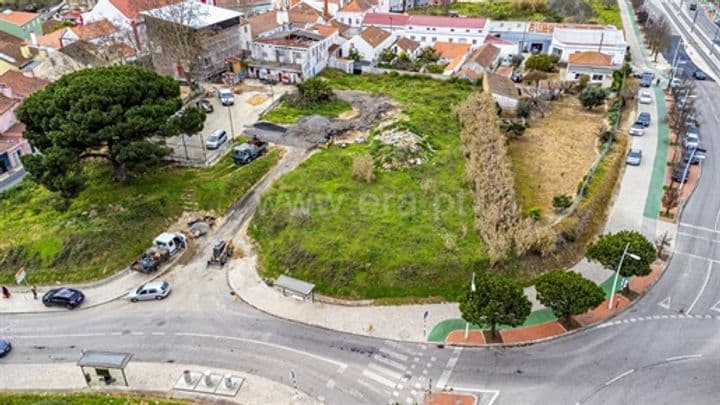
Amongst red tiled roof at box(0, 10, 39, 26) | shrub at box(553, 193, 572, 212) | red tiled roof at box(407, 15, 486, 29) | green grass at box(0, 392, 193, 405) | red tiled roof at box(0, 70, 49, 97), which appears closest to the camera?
green grass at box(0, 392, 193, 405)

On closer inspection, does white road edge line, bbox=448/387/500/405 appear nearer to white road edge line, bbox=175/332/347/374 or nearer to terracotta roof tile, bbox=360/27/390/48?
white road edge line, bbox=175/332/347/374

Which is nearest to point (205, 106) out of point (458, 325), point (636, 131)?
point (458, 325)

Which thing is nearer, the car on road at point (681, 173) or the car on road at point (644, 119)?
the car on road at point (681, 173)

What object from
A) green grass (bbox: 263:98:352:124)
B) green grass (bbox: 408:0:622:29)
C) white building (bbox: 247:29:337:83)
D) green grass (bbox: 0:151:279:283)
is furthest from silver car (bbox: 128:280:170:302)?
green grass (bbox: 408:0:622:29)

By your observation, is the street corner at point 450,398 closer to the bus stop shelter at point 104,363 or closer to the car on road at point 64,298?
the bus stop shelter at point 104,363

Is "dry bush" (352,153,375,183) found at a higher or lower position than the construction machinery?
higher

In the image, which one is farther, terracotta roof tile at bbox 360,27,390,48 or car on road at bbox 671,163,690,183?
terracotta roof tile at bbox 360,27,390,48

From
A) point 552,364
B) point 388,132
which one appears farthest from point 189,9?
point 552,364

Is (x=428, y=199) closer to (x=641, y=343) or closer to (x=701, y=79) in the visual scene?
(x=641, y=343)

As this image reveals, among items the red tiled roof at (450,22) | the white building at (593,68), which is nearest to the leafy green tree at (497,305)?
the white building at (593,68)
